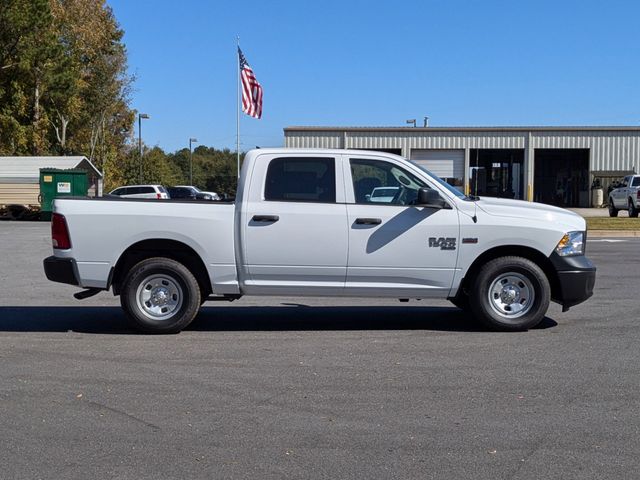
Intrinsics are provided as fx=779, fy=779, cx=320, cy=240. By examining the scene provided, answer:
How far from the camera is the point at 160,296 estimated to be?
8.52 meters

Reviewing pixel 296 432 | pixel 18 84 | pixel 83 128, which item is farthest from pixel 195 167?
pixel 296 432

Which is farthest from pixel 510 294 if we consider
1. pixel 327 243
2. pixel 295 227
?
pixel 295 227

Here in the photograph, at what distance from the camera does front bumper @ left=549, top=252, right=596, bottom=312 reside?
8383 mm

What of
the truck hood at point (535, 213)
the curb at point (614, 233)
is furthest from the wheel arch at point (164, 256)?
the curb at point (614, 233)

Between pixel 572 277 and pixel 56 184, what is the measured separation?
33156mm

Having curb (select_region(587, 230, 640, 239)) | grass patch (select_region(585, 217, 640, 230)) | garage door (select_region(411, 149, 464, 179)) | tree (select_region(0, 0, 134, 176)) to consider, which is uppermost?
tree (select_region(0, 0, 134, 176))

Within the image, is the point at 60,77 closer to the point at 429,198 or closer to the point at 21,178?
the point at 21,178

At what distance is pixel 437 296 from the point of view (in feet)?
27.8

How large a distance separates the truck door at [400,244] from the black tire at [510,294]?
1.25ft

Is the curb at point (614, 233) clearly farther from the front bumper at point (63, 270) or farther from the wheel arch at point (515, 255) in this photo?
the front bumper at point (63, 270)

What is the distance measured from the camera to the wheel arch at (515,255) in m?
8.48

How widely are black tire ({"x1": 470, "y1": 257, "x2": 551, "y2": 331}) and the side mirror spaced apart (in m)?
0.89

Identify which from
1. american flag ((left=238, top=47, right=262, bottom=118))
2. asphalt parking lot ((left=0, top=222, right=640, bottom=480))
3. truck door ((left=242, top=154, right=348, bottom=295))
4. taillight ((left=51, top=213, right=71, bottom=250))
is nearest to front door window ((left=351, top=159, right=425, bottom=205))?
truck door ((left=242, top=154, right=348, bottom=295))

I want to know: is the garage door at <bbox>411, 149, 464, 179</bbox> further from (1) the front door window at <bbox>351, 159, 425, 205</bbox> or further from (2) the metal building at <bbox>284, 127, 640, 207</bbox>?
(1) the front door window at <bbox>351, 159, 425, 205</bbox>
